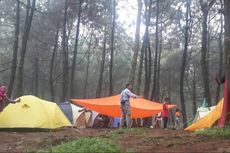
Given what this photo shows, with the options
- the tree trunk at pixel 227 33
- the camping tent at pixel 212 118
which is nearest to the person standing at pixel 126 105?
the camping tent at pixel 212 118

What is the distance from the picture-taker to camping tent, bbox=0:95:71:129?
1420 cm

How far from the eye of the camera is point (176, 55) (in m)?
39.4

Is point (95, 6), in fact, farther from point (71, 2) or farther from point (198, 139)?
point (198, 139)

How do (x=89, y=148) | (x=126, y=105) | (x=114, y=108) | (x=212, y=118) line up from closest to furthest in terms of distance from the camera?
(x=89, y=148) → (x=212, y=118) → (x=126, y=105) → (x=114, y=108)

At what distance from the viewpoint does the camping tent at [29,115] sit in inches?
559

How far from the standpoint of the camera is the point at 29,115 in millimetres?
14453

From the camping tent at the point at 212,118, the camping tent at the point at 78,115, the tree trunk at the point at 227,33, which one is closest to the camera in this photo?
the tree trunk at the point at 227,33

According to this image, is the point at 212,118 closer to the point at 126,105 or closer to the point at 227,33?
the point at 126,105

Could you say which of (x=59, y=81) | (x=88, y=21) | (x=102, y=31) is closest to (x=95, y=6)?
(x=88, y=21)

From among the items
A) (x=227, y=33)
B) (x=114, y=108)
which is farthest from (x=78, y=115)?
(x=227, y=33)

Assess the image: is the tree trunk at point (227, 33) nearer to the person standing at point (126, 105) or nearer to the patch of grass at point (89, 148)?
the patch of grass at point (89, 148)

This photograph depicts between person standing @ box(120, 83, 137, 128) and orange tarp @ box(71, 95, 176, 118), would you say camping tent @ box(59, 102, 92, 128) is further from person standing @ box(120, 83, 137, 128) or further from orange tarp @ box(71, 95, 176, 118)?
person standing @ box(120, 83, 137, 128)

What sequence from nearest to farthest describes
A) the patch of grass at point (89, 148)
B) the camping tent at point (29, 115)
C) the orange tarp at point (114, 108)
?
the patch of grass at point (89, 148)
the camping tent at point (29, 115)
the orange tarp at point (114, 108)

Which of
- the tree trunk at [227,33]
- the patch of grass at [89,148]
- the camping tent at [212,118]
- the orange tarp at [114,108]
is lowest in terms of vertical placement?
the patch of grass at [89,148]
